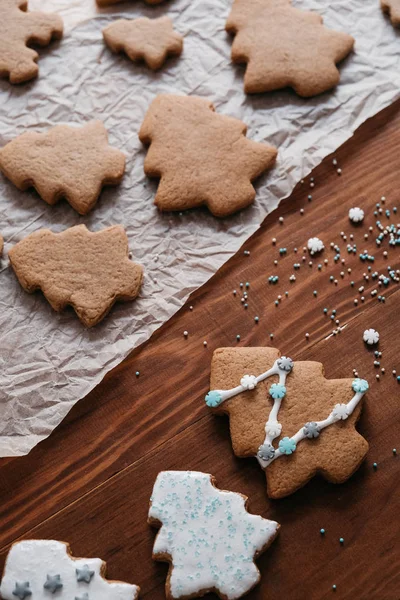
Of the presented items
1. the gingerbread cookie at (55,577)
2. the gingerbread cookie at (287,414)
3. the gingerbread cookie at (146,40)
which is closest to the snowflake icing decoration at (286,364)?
the gingerbread cookie at (287,414)

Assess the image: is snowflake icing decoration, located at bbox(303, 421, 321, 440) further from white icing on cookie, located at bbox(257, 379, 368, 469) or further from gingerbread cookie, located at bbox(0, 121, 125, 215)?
gingerbread cookie, located at bbox(0, 121, 125, 215)

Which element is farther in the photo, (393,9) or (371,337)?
(393,9)

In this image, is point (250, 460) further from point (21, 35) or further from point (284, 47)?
point (21, 35)

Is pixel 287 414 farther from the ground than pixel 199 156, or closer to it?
closer to it

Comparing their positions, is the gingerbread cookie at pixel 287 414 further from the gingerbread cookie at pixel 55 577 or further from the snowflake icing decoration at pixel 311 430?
the gingerbread cookie at pixel 55 577

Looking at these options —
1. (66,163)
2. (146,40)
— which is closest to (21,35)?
(146,40)

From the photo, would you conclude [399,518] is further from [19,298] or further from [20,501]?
[19,298]
